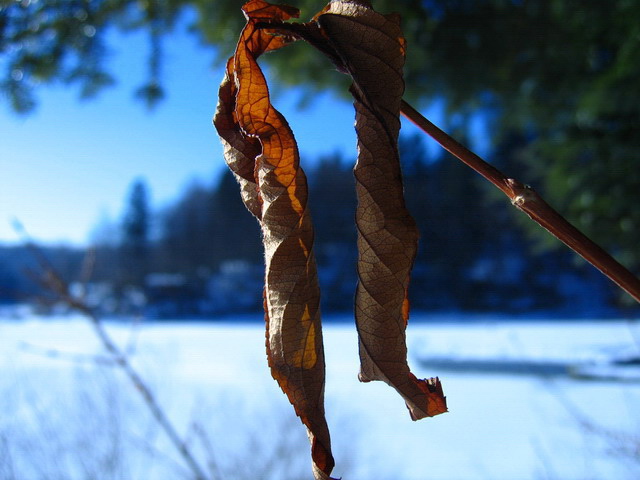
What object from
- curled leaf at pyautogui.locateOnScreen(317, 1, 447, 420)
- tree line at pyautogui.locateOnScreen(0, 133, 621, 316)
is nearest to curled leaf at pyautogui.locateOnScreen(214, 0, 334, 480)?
curled leaf at pyautogui.locateOnScreen(317, 1, 447, 420)

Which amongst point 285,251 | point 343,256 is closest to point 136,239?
point 343,256

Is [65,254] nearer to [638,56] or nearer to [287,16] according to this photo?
[638,56]

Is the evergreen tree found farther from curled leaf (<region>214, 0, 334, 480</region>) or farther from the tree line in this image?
curled leaf (<region>214, 0, 334, 480</region>)

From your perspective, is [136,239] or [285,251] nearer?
[285,251]

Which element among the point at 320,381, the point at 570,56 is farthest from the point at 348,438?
the point at 320,381

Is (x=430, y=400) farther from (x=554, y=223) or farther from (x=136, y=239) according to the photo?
(x=136, y=239)
